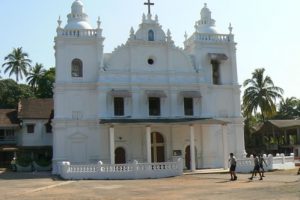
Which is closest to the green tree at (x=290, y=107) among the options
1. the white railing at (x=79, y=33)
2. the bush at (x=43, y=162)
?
the bush at (x=43, y=162)

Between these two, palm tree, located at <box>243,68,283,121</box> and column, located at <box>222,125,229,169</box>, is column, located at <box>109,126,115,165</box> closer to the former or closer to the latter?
column, located at <box>222,125,229,169</box>

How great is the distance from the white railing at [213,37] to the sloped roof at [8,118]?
20.5 meters

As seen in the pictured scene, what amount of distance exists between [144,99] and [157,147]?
12.7 feet

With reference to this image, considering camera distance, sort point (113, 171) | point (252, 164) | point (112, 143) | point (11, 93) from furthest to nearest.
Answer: point (11, 93), point (112, 143), point (252, 164), point (113, 171)

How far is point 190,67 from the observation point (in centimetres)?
3694

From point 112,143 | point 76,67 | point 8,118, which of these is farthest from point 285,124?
point 8,118

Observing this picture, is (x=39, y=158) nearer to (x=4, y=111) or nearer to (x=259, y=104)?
(x=4, y=111)

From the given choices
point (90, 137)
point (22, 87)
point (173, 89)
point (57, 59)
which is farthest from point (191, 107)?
point (22, 87)

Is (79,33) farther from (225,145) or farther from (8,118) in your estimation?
(8,118)

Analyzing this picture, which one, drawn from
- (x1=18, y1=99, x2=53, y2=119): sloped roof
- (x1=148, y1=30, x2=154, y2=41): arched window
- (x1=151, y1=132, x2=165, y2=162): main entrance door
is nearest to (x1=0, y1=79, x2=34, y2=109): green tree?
(x1=18, y1=99, x2=53, y2=119): sloped roof

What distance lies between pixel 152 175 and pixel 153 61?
1079 cm

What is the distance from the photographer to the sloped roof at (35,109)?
150 feet

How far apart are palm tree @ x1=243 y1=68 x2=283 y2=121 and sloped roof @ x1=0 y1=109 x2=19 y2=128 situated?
84.6ft

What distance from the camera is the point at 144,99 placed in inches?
1387
